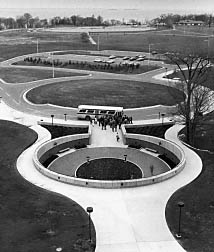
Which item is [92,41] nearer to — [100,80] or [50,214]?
[100,80]

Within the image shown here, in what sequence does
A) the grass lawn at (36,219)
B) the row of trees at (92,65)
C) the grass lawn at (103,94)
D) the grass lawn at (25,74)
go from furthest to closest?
the row of trees at (92,65), the grass lawn at (25,74), the grass lawn at (103,94), the grass lawn at (36,219)

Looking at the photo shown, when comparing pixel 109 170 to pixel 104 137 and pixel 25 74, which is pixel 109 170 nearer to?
pixel 104 137

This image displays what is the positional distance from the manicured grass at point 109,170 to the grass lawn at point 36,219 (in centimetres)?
474

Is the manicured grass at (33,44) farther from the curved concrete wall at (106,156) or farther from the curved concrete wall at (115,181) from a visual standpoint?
the curved concrete wall at (106,156)

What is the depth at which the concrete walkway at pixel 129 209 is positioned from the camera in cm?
1881

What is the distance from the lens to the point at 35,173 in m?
26.5

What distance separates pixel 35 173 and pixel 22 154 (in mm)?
3960

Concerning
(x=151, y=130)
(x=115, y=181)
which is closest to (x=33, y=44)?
(x=151, y=130)

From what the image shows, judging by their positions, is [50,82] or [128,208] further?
[50,82]

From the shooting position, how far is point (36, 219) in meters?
20.7

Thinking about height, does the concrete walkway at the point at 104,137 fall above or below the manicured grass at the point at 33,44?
below

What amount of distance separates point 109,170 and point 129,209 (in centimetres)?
671

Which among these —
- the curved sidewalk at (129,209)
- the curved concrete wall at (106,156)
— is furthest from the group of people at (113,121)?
the curved sidewalk at (129,209)

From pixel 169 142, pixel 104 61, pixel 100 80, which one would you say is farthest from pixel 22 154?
pixel 104 61
